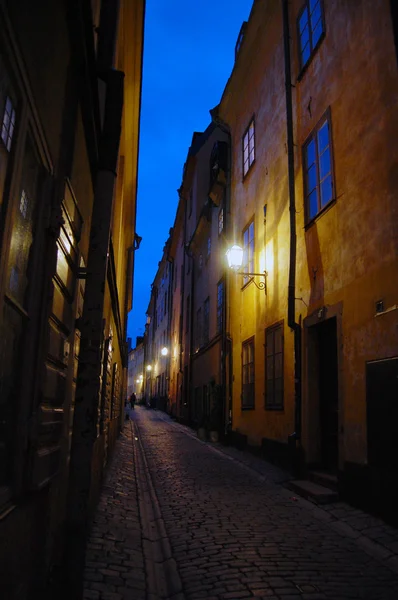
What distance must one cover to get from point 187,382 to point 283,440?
15149 mm

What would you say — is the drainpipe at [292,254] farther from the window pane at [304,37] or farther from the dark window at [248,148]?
the dark window at [248,148]

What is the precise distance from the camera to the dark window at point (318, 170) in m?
8.43

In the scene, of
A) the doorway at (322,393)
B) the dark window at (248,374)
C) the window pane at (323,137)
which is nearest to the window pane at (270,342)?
the dark window at (248,374)

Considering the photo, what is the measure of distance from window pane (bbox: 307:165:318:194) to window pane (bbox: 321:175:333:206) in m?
0.42

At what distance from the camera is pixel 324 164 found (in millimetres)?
8656

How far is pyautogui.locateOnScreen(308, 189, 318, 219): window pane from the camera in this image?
8910 millimetres

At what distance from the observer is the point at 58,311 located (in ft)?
10.6

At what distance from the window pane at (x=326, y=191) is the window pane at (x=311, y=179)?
421mm

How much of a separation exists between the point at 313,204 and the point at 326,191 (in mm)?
624

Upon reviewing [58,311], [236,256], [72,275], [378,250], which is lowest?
[58,311]

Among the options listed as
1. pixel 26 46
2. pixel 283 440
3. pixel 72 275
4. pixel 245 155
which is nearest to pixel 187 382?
pixel 245 155

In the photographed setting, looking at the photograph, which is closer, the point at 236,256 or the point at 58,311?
the point at 58,311

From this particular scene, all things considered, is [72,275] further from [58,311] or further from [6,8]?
[6,8]

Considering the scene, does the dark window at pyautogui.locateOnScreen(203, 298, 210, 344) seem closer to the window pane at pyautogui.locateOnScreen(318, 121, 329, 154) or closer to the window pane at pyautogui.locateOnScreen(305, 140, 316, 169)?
the window pane at pyautogui.locateOnScreen(305, 140, 316, 169)
